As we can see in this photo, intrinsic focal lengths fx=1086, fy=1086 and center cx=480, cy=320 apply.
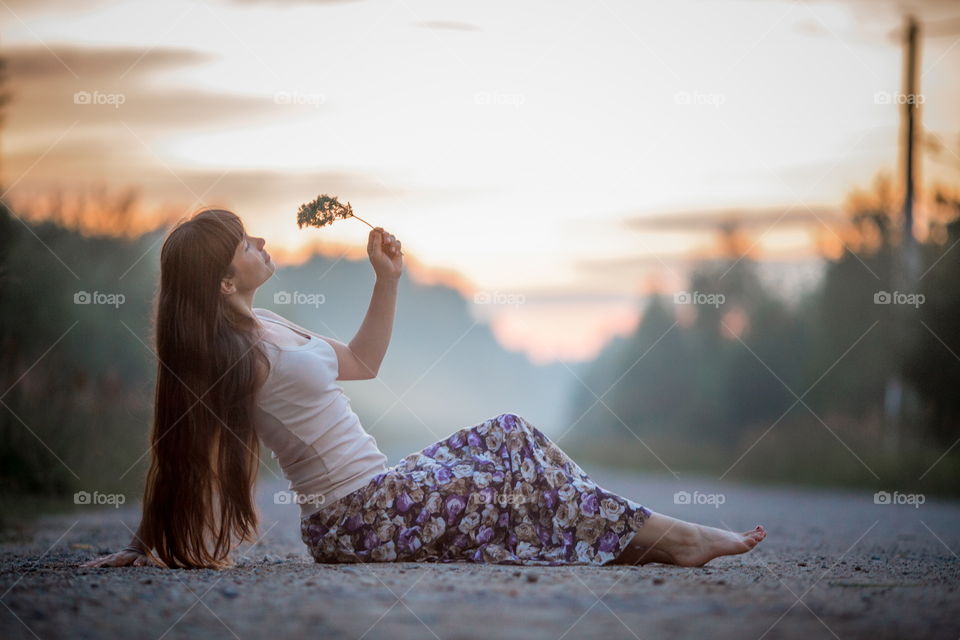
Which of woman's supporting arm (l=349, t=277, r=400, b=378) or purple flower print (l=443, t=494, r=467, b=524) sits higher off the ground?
woman's supporting arm (l=349, t=277, r=400, b=378)

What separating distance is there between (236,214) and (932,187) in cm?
1412

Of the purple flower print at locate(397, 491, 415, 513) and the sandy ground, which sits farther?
the purple flower print at locate(397, 491, 415, 513)

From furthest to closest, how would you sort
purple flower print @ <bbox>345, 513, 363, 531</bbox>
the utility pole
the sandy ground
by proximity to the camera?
the utility pole < purple flower print @ <bbox>345, 513, 363, 531</bbox> < the sandy ground

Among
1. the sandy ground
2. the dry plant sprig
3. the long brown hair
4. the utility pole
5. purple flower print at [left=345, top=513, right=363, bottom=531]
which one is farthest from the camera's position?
the utility pole

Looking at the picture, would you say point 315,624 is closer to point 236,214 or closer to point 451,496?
point 451,496

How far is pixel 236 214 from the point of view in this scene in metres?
4.82

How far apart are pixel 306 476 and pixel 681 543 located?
1.69m

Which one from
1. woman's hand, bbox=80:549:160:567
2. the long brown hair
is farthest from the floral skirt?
woman's hand, bbox=80:549:160:567

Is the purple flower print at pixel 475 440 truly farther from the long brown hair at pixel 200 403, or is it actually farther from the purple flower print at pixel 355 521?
the long brown hair at pixel 200 403

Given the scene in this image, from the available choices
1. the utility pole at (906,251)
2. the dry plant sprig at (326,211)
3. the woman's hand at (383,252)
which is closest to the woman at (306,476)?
the woman's hand at (383,252)

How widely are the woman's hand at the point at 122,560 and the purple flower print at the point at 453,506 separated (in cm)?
138

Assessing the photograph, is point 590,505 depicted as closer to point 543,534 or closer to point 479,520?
point 543,534

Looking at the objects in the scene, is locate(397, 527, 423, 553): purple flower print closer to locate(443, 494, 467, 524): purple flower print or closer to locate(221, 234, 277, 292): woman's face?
locate(443, 494, 467, 524): purple flower print

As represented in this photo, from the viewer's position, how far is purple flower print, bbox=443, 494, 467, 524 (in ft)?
15.8
